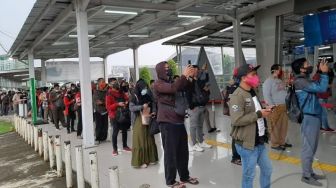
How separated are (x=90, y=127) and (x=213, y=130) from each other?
3.39m

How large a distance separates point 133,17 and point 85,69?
134 inches

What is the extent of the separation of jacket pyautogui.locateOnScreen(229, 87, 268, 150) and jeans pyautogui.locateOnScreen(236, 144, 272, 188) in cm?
10

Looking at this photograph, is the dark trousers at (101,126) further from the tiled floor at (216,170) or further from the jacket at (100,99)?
the tiled floor at (216,170)

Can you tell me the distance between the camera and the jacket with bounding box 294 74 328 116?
4531 millimetres

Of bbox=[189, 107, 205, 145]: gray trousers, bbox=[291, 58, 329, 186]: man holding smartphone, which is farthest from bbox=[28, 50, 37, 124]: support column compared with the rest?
bbox=[291, 58, 329, 186]: man holding smartphone

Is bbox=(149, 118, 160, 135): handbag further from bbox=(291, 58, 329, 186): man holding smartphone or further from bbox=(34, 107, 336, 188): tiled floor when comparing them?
bbox=(291, 58, 329, 186): man holding smartphone

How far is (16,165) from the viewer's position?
859cm

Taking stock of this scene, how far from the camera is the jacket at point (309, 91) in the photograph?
14.9 feet

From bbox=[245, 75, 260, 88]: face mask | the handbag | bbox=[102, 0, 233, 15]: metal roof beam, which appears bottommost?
the handbag

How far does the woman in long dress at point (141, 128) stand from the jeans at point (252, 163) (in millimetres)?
2627

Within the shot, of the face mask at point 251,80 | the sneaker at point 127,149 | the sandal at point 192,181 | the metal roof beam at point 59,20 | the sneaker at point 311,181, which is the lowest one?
the sneaker at point 127,149

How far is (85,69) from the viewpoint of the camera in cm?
872

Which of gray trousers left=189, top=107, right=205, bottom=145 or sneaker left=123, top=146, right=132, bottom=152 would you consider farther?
sneaker left=123, top=146, right=132, bottom=152

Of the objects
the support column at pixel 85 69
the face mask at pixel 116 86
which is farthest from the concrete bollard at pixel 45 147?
Result: the face mask at pixel 116 86
